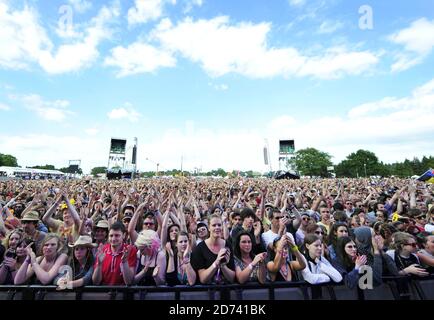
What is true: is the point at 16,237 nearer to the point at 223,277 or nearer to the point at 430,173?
the point at 223,277

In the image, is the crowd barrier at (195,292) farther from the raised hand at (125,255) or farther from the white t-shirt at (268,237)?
the white t-shirt at (268,237)

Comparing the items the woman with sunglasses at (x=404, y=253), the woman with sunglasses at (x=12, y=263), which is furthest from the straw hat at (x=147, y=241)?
the woman with sunglasses at (x=404, y=253)

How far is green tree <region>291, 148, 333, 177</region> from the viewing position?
295 ft

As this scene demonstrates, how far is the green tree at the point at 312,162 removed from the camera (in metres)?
90.1

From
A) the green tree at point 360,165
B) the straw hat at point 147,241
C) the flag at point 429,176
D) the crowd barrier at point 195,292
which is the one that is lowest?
the crowd barrier at point 195,292

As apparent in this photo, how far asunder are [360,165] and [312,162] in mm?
16468

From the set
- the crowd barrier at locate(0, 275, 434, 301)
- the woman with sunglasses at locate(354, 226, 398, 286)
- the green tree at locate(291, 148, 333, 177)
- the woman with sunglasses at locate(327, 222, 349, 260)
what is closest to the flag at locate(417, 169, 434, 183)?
the woman with sunglasses at locate(327, 222, 349, 260)

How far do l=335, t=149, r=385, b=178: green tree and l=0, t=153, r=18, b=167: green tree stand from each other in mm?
131381

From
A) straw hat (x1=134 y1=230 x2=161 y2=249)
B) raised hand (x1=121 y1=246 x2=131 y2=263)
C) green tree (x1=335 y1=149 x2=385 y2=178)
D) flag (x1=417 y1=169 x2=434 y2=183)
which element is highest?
green tree (x1=335 y1=149 x2=385 y2=178)

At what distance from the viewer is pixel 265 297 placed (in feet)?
9.30

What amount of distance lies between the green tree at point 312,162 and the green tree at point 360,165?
6.21m

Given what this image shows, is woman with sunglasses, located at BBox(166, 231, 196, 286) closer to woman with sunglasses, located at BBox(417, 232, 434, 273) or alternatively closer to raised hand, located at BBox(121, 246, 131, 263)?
raised hand, located at BBox(121, 246, 131, 263)
